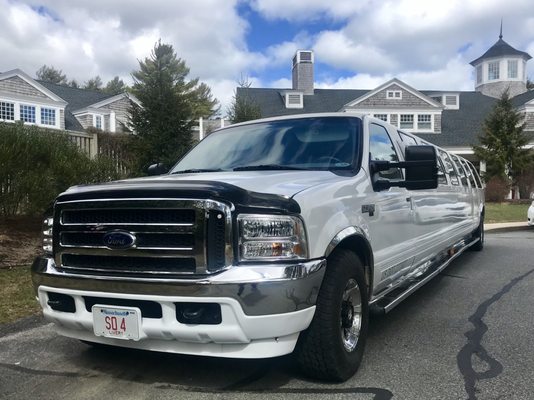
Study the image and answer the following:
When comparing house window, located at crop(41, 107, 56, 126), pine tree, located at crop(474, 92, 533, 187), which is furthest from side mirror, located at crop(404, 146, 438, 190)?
house window, located at crop(41, 107, 56, 126)

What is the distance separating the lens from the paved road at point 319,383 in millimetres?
3316

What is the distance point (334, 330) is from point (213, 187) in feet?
3.80

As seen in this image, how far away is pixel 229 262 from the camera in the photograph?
2943mm

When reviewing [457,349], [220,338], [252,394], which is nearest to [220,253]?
[220,338]

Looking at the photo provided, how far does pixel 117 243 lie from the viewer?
3174 millimetres

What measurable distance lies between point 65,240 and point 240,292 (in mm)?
1364

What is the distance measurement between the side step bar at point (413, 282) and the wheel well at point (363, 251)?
0.16m

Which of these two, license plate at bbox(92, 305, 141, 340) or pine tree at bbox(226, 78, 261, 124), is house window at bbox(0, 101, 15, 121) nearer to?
pine tree at bbox(226, 78, 261, 124)

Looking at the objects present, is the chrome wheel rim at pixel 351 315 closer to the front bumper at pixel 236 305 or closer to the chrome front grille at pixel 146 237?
the front bumper at pixel 236 305

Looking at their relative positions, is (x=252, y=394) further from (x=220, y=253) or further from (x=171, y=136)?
(x=171, y=136)

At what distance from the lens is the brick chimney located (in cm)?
3400

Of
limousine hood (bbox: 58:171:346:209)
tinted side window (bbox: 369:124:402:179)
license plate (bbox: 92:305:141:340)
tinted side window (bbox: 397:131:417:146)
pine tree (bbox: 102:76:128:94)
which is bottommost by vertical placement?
license plate (bbox: 92:305:141:340)

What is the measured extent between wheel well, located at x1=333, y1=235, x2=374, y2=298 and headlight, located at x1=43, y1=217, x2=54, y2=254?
Answer: 2009 millimetres

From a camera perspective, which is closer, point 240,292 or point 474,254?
point 240,292
